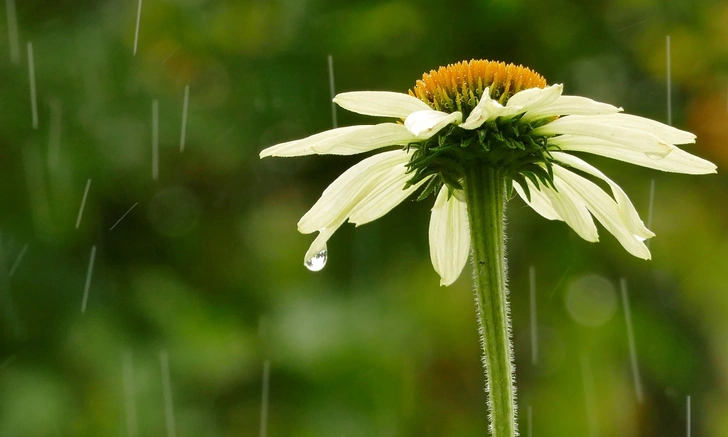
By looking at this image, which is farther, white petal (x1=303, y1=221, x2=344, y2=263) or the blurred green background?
the blurred green background

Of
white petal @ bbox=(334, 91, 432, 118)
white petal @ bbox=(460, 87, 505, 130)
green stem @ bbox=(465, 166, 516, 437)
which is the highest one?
white petal @ bbox=(334, 91, 432, 118)

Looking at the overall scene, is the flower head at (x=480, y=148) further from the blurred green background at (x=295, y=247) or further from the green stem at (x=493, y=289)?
the blurred green background at (x=295, y=247)

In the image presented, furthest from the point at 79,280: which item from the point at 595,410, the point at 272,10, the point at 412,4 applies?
the point at 595,410

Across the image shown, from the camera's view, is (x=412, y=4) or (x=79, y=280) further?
(x=412, y=4)

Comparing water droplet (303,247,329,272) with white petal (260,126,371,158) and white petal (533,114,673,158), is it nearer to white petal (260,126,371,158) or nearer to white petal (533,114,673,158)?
white petal (260,126,371,158)

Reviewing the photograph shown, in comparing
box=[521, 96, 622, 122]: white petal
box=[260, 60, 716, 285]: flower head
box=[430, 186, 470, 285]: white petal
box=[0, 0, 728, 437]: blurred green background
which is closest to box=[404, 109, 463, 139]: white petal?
box=[260, 60, 716, 285]: flower head

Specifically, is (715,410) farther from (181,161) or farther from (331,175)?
(181,161)

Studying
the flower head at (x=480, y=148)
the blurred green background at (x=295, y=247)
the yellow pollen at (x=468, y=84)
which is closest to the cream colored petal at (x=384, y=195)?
the flower head at (x=480, y=148)
